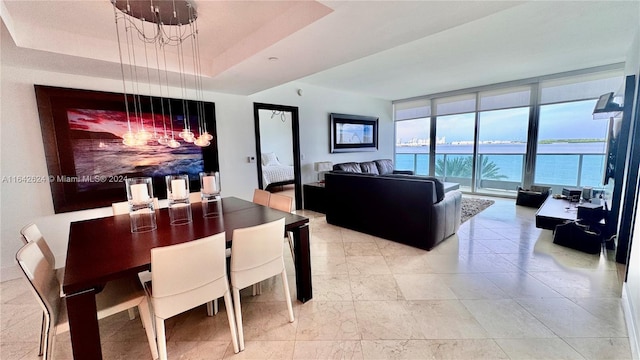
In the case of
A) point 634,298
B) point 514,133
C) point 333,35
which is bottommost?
point 634,298

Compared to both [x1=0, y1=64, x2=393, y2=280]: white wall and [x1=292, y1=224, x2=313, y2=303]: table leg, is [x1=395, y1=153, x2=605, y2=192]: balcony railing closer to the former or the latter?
[x1=0, y1=64, x2=393, y2=280]: white wall

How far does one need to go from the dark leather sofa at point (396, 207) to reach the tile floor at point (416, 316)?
367 mm

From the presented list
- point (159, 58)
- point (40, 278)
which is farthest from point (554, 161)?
point (40, 278)

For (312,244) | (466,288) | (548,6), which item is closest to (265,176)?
(312,244)

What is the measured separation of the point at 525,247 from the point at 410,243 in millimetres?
1436

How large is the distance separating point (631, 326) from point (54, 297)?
3831 mm

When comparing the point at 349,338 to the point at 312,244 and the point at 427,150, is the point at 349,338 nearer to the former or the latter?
the point at 312,244

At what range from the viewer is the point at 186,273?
1481mm

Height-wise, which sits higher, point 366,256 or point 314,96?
point 314,96

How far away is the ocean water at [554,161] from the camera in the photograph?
16.6 ft

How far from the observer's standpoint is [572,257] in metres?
2.90

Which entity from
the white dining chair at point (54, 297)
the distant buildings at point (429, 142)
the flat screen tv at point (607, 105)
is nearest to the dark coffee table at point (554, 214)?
the flat screen tv at point (607, 105)

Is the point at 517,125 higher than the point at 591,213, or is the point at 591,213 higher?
the point at 517,125

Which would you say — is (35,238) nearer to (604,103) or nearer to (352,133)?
(352,133)
